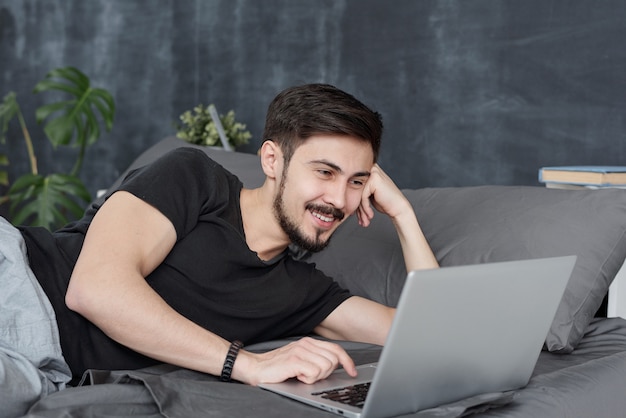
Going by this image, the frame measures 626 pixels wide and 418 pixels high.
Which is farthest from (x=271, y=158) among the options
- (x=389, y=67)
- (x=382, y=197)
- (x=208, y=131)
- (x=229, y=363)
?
(x=208, y=131)

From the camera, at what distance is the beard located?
1623mm

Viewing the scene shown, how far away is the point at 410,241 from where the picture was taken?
70.2 inches

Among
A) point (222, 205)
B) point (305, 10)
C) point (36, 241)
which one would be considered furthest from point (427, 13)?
point (36, 241)

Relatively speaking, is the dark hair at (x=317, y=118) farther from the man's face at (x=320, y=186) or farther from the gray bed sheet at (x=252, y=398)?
the gray bed sheet at (x=252, y=398)

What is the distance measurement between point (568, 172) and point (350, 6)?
3.95 feet

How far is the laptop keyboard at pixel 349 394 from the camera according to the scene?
1.19 metres

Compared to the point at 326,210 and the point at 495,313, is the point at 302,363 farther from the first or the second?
the point at 326,210

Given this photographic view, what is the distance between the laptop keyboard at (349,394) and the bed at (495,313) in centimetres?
4

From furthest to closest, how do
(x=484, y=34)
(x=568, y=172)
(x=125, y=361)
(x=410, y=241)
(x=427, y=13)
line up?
(x=427, y=13) → (x=484, y=34) → (x=568, y=172) → (x=410, y=241) → (x=125, y=361)

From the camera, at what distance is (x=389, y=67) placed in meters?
2.82

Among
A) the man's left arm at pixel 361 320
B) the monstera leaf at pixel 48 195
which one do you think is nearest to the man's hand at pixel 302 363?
the man's left arm at pixel 361 320

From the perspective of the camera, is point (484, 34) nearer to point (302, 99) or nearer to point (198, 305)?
point (302, 99)

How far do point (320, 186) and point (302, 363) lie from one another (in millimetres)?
429

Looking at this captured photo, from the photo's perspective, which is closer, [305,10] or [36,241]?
[36,241]
